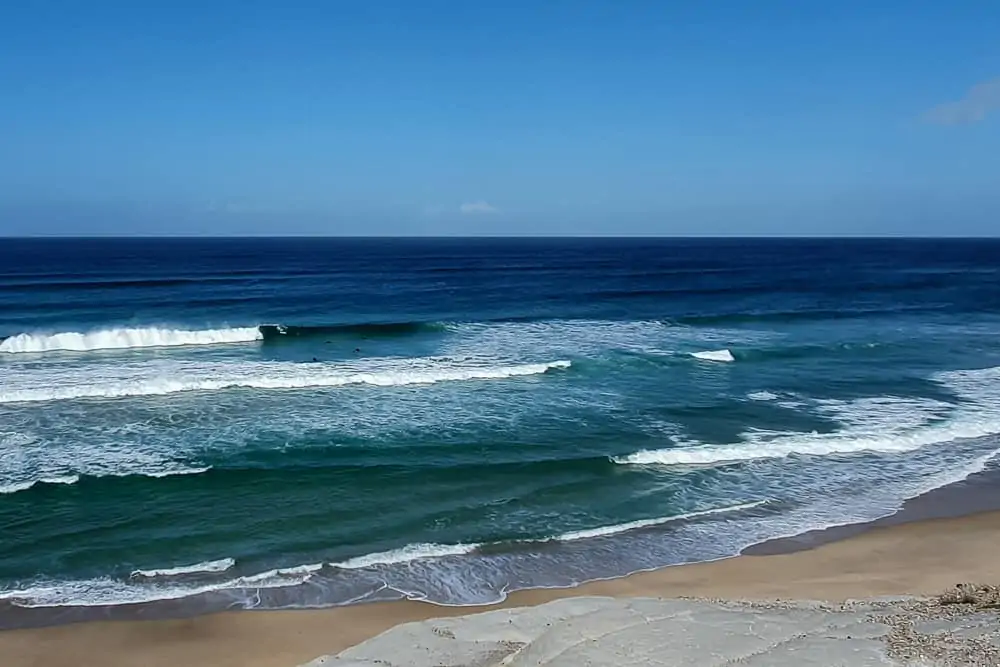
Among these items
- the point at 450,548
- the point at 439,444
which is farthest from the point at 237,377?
the point at 450,548

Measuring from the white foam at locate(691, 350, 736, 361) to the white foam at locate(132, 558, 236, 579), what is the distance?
705 inches

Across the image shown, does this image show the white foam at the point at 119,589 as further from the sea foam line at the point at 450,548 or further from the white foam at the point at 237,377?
the white foam at the point at 237,377

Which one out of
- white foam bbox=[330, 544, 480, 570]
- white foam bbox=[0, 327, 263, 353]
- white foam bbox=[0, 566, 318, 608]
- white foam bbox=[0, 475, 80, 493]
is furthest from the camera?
white foam bbox=[0, 327, 263, 353]

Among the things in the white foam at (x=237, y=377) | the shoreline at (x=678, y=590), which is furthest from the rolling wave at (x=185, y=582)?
the white foam at (x=237, y=377)

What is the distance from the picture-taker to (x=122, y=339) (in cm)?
2770

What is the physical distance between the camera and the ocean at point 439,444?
1088 cm

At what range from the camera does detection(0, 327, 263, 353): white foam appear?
87.7 feet

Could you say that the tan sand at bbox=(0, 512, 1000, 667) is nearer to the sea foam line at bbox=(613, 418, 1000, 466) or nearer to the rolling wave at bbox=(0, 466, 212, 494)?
the sea foam line at bbox=(613, 418, 1000, 466)

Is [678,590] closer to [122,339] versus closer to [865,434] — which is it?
[865,434]

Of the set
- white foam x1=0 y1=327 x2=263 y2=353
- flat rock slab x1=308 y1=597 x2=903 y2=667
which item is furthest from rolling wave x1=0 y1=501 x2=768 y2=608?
white foam x1=0 y1=327 x2=263 y2=353

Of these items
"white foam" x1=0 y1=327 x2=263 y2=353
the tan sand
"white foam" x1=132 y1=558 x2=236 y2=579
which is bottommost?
the tan sand

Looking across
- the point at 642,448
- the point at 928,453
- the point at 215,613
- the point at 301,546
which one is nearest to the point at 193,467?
the point at 301,546

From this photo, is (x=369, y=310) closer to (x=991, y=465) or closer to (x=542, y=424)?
(x=542, y=424)

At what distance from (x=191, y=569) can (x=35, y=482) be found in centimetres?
490
